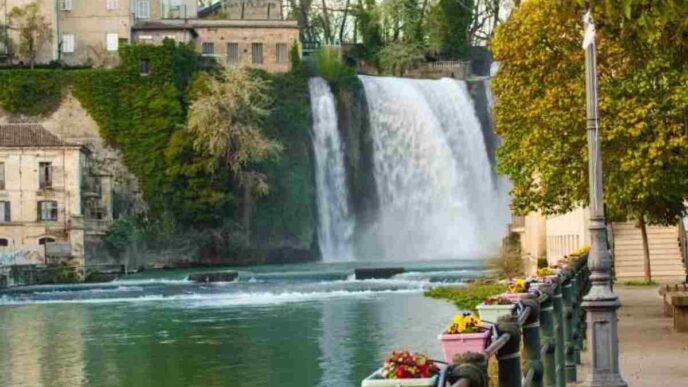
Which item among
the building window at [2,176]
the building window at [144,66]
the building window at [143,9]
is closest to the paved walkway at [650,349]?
the building window at [2,176]

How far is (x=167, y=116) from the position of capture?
7894 centimetres

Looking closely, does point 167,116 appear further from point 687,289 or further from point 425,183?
point 687,289

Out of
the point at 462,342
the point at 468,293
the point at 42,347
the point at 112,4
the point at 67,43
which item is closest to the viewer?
the point at 462,342

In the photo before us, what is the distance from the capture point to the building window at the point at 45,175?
7202cm

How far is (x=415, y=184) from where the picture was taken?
8300cm

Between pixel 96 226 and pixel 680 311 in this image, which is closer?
pixel 680 311

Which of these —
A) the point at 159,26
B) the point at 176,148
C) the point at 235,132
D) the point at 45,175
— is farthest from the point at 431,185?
the point at 45,175

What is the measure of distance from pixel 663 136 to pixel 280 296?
24.5 m

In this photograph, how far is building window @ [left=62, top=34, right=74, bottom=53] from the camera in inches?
3334

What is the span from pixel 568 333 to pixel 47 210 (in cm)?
5888

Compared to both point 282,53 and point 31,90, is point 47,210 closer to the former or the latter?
point 31,90

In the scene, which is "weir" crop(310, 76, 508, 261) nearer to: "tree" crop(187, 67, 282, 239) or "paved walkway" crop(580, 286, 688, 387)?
"tree" crop(187, 67, 282, 239)

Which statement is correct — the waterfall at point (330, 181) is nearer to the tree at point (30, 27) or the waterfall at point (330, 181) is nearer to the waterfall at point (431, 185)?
the waterfall at point (431, 185)

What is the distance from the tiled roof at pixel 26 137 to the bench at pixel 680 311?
54593 mm
